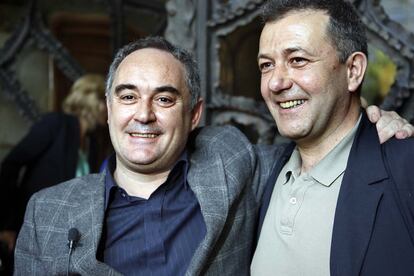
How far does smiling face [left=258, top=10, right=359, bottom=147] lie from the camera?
4.33 feet

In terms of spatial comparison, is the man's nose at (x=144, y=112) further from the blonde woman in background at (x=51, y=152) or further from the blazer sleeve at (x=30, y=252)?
the blonde woman in background at (x=51, y=152)

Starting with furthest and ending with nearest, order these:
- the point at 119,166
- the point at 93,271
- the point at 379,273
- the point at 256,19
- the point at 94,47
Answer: the point at 94,47
the point at 256,19
the point at 119,166
the point at 93,271
the point at 379,273

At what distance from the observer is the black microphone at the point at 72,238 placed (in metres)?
1.40

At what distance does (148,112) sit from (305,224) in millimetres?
523

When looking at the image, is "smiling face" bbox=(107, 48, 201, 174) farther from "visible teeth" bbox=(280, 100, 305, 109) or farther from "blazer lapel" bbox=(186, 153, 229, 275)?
"visible teeth" bbox=(280, 100, 305, 109)

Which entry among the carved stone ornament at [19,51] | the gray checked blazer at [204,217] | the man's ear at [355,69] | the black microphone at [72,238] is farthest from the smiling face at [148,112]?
the carved stone ornament at [19,51]

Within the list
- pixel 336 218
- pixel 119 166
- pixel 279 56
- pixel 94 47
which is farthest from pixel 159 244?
pixel 94 47

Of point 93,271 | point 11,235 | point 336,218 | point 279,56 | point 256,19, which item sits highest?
point 256,19

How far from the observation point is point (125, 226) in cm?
146

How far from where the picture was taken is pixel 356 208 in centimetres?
122

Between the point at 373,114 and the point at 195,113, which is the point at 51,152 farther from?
the point at 373,114

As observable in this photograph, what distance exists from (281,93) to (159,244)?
0.50 m

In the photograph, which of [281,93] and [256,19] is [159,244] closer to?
[281,93]

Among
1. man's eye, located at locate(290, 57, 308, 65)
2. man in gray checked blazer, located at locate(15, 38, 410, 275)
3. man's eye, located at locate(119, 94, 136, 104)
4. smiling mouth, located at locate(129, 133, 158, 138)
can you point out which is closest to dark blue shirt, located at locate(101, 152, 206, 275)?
man in gray checked blazer, located at locate(15, 38, 410, 275)
